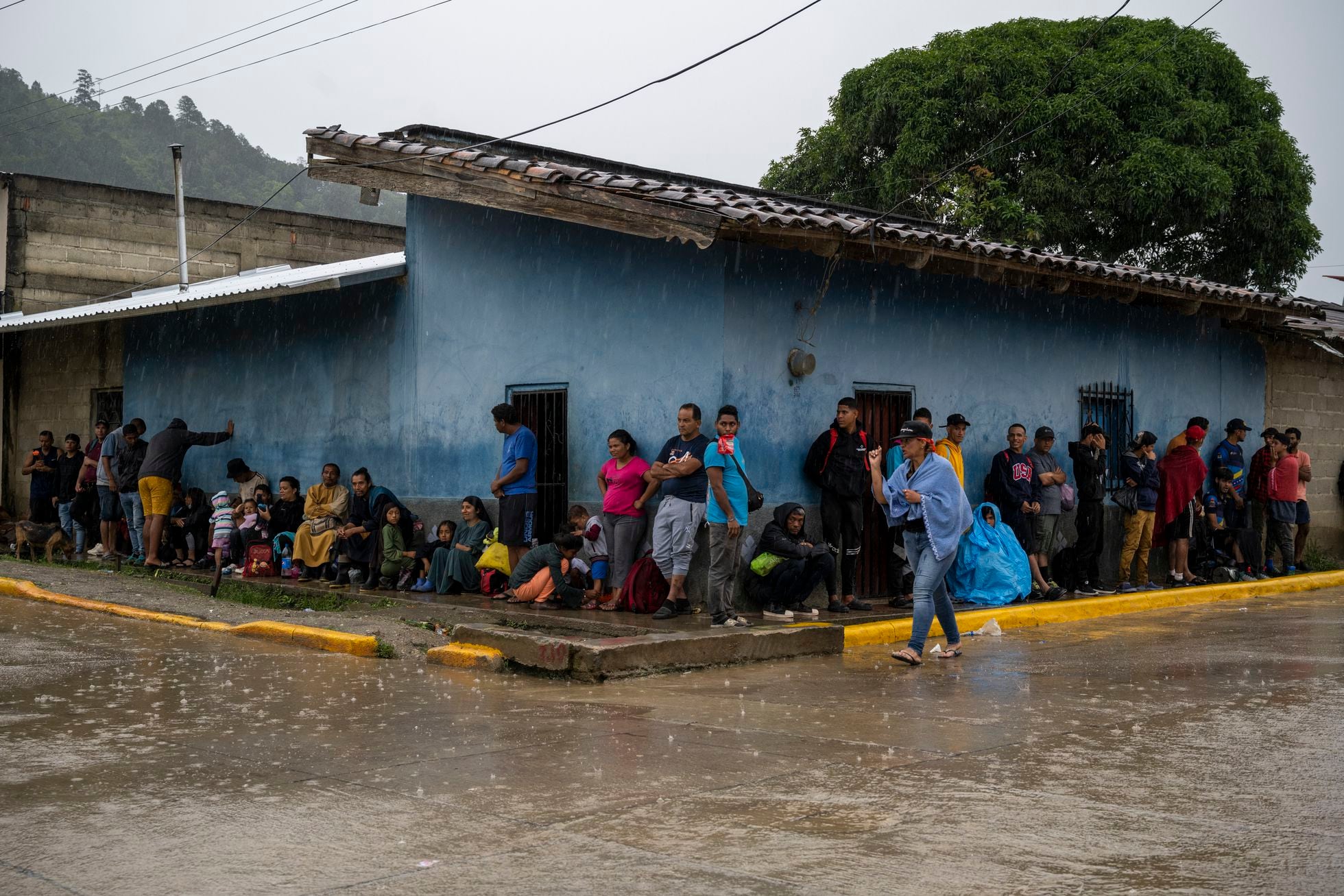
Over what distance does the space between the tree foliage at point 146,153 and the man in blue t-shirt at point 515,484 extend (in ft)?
114

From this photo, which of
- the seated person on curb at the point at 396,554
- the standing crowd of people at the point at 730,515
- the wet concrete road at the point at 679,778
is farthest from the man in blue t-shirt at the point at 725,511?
the seated person on curb at the point at 396,554

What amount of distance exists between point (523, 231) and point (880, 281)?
3.45m

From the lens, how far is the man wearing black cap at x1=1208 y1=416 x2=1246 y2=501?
49.2ft

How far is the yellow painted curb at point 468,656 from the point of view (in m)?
8.75

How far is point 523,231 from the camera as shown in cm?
1250

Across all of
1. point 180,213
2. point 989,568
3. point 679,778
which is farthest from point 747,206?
point 180,213

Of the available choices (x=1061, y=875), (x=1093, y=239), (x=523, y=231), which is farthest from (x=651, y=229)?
(x=1093, y=239)

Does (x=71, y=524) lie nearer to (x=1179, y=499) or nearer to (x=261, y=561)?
(x=261, y=561)

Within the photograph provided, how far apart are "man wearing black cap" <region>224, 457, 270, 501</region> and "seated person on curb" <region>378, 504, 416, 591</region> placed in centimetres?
276

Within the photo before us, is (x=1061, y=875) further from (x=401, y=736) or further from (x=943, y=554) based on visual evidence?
(x=943, y=554)

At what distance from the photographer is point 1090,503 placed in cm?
1302

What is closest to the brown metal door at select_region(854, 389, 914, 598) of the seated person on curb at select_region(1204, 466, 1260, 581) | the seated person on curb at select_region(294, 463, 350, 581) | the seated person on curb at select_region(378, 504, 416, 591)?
the seated person on curb at select_region(378, 504, 416, 591)

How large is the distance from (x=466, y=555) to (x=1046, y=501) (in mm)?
5641

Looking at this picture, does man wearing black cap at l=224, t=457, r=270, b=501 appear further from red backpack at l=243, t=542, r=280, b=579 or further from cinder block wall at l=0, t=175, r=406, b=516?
cinder block wall at l=0, t=175, r=406, b=516
